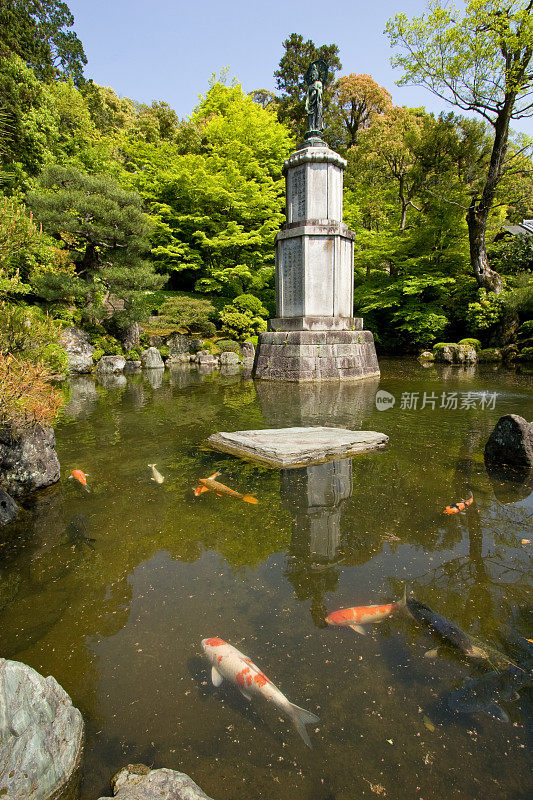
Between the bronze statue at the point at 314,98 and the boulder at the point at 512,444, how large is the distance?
12437 millimetres

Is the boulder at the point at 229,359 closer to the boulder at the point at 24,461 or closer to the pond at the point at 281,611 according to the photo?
the pond at the point at 281,611

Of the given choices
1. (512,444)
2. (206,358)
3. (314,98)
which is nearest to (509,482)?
(512,444)

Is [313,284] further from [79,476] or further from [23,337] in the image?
[79,476]

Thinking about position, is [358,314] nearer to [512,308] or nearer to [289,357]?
[512,308]

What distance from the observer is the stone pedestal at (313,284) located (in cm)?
1237

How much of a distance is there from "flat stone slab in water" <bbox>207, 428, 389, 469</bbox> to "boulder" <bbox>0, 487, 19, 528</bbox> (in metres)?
2.46

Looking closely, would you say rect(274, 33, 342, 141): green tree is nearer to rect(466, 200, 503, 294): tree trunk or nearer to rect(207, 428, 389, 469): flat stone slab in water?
rect(466, 200, 503, 294): tree trunk

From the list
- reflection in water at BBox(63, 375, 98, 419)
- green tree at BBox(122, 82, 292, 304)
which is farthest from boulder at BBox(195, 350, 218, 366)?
green tree at BBox(122, 82, 292, 304)

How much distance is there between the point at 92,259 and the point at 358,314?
1385 centimetres

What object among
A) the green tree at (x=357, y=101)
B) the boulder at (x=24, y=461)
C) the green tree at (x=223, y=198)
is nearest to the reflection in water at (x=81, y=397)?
the boulder at (x=24, y=461)

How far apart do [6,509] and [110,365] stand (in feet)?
43.6

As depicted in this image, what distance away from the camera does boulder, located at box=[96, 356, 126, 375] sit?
15.8 metres

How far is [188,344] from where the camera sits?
64.5 feet

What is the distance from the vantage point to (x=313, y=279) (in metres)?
12.7
